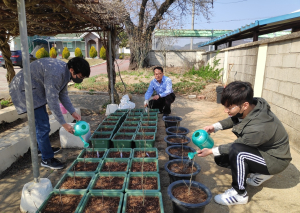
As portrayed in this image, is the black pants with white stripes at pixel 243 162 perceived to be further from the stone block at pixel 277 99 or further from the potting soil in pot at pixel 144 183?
the stone block at pixel 277 99

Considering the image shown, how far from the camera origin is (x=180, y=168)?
7.48ft

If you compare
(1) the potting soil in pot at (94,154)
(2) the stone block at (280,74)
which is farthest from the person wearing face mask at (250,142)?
(2) the stone block at (280,74)

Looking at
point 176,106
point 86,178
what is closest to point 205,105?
point 176,106

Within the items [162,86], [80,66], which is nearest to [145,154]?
[80,66]

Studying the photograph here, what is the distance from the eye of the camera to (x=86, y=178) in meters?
2.11

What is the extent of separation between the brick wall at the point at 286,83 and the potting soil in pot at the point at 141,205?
244 cm

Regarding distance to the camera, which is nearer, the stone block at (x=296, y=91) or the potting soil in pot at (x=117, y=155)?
the potting soil in pot at (x=117, y=155)

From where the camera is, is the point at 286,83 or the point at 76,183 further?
the point at 286,83

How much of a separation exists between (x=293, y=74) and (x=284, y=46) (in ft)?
1.99

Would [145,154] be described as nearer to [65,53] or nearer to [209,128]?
[209,128]

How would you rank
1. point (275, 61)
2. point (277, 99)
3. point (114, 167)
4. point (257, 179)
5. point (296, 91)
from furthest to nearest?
point (275, 61)
point (277, 99)
point (296, 91)
point (114, 167)
point (257, 179)

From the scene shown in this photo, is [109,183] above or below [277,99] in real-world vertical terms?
below

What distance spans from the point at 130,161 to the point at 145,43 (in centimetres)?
1100

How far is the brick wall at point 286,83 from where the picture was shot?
3051 mm
